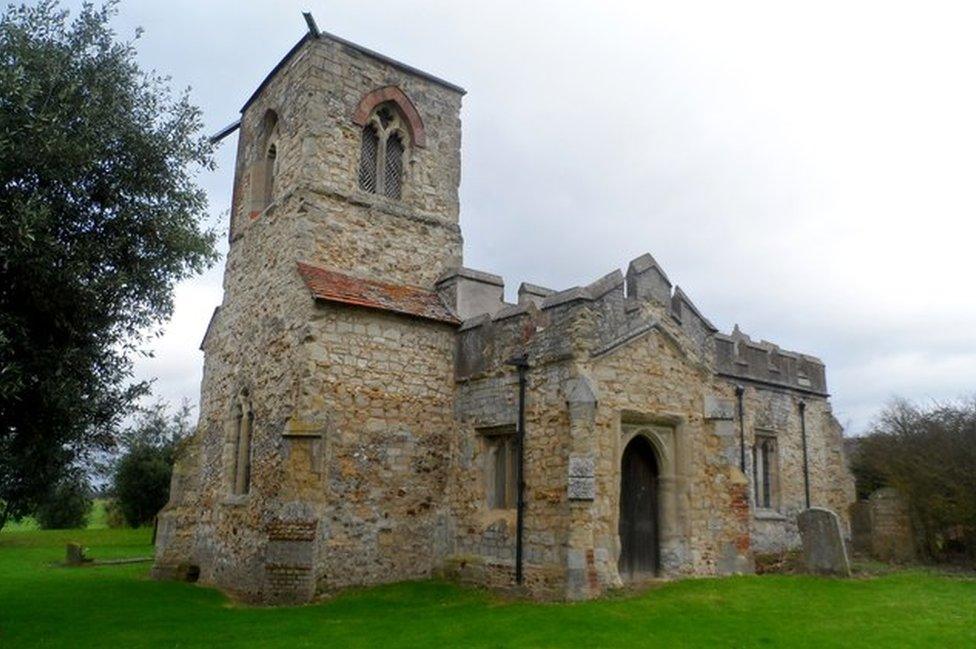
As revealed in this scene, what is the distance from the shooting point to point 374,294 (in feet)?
50.1

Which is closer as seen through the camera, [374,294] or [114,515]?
[374,294]

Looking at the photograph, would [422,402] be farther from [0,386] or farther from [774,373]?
[774,373]

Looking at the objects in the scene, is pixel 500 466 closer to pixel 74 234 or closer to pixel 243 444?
pixel 243 444

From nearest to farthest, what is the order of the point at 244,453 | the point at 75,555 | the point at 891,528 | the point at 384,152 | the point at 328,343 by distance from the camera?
1. the point at 328,343
2. the point at 244,453
3. the point at 384,152
4. the point at 891,528
5. the point at 75,555

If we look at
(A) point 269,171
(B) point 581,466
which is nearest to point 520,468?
(B) point 581,466

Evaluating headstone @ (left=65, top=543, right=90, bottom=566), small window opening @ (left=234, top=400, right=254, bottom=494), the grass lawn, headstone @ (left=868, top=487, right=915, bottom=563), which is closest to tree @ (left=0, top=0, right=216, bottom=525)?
the grass lawn

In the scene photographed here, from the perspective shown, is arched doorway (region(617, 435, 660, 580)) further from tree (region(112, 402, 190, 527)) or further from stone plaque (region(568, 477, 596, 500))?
tree (region(112, 402, 190, 527))

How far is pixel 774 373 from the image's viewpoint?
22.4m

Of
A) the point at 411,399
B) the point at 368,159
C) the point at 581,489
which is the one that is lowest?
the point at 581,489

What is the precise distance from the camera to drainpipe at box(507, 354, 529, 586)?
12977 millimetres

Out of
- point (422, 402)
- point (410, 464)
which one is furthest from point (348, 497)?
point (422, 402)

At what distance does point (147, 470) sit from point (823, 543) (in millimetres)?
26656

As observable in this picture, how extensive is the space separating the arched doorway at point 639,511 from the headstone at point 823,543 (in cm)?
323

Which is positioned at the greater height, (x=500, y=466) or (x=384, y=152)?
(x=384, y=152)
